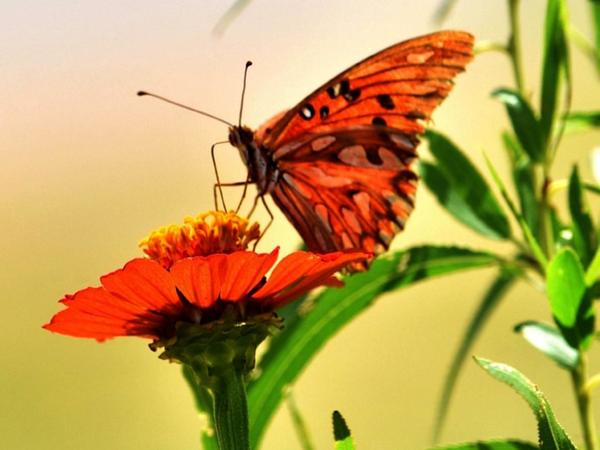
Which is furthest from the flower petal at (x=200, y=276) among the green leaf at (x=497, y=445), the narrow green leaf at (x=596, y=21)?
the narrow green leaf at (x=596, y=21)

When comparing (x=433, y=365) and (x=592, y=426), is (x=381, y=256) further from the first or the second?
(x=433, y=365)

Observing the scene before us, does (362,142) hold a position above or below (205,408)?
above

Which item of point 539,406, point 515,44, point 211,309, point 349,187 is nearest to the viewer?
point 539,406

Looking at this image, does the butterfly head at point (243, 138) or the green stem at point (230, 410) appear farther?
the butterfly head at point (243, 138)

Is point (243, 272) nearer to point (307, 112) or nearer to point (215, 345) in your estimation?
point (215, 345)

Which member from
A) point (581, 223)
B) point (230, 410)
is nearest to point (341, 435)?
point (230, 410)

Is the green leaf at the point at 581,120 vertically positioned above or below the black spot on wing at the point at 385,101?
below

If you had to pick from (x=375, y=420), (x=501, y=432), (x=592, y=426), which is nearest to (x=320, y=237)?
(x=592, y=426)

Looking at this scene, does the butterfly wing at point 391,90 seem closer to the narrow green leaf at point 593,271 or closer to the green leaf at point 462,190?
the green leaf at point 462,190

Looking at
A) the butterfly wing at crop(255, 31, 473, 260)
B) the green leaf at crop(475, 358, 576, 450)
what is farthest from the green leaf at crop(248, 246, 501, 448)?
the green leaf at crop(475, 358, 576, 450)
